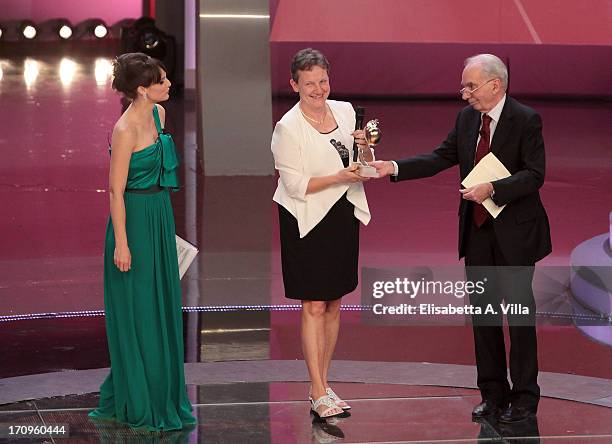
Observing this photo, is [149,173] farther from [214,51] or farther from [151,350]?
[214,51]

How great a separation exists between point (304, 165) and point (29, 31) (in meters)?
20.3

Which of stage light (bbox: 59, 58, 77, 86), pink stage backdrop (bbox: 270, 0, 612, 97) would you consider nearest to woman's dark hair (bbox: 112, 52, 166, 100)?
pink stage backdrop (bbox: 270, 0, 612, 97)

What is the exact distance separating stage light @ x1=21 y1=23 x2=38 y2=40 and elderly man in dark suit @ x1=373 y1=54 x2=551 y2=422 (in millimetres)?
20219

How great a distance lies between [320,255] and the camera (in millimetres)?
5309

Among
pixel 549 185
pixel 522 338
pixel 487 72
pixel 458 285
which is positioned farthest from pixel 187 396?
pixel 549 185

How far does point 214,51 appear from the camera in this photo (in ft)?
40.8

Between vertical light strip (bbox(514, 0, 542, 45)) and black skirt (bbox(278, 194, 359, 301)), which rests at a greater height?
vertical light strip (bbox(514, 0, 542, 45))

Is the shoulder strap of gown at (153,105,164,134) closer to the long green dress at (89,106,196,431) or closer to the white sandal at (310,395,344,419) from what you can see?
the long green dress at (89,106,196,431)

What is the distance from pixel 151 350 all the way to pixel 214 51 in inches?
297

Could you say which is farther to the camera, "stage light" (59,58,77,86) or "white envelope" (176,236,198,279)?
"stage light" (59,58,77,86)

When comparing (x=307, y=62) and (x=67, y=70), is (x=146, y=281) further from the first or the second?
(x=67, y=70)

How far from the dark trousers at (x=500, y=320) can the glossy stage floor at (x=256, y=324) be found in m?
0.17

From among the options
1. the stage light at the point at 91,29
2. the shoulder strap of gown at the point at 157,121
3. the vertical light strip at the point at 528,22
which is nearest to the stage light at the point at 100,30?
the stage light at the point at 91,29

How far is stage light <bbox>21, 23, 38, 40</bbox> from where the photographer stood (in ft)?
80.0
